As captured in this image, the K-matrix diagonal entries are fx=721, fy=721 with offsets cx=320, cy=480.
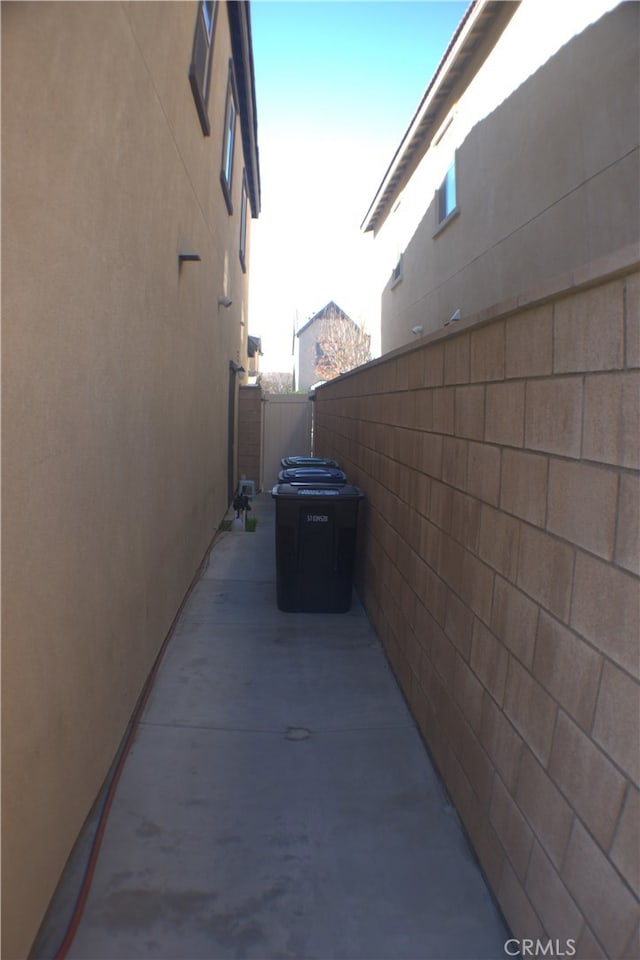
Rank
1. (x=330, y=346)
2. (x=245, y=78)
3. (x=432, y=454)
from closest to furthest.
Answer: (x=432, y=454) → (x=245, y=78) → (x=330, y=346)

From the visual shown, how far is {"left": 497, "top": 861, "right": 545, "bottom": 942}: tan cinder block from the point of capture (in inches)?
87.0

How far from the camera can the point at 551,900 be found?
2080 mm

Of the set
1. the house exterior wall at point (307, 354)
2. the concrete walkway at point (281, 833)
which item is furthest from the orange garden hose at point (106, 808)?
the house exterior wall at point (307, 354)

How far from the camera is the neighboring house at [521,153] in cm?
500

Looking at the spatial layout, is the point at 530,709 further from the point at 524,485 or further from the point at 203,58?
the point at 203,58

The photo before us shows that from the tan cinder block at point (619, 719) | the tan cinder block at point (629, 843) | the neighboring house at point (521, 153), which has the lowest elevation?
the tan cinder block at point (629, 843)

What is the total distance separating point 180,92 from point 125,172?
6.93ft

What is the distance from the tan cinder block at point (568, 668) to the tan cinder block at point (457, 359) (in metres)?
1.41

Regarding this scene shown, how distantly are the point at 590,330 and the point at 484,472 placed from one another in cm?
104

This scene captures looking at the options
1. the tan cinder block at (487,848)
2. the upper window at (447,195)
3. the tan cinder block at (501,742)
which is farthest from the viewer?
the upper window at (447,195)

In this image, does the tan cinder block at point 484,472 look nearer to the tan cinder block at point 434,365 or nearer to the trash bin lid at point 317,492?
the tan cinder block at point 434,365

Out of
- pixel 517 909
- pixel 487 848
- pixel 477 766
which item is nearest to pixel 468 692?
pixel 477 766

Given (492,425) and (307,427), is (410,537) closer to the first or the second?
(492,425)

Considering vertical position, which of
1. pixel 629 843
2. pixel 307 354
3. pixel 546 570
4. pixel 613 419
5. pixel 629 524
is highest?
pixel 307 354
